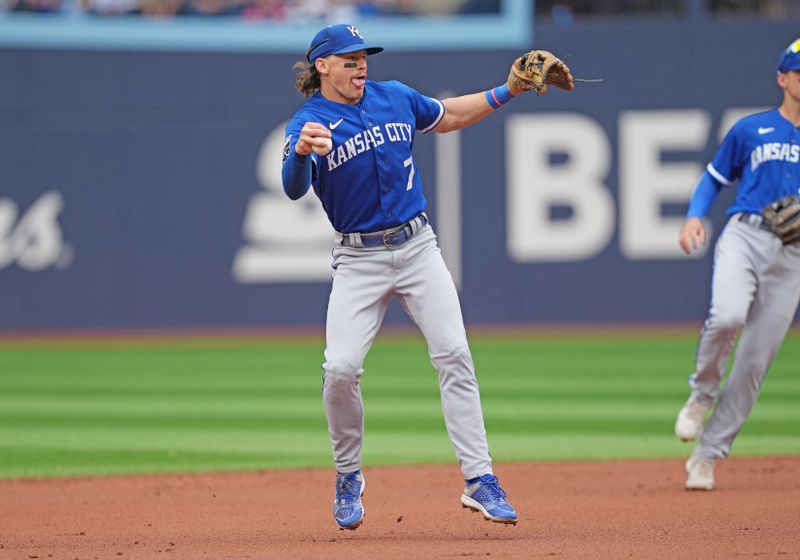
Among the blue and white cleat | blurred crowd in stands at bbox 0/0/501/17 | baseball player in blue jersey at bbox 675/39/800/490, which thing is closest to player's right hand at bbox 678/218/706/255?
baseball player in blue jersey at bbox 675/39/800/490

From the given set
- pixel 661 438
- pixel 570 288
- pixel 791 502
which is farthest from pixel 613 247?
pixel 791 502

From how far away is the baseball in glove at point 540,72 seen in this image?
5.43 meters

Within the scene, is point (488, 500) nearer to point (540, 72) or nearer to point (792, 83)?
point (540, 72)

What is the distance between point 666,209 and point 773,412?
6.16 m

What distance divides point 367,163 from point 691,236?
191 cm

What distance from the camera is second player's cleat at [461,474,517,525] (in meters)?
5.19

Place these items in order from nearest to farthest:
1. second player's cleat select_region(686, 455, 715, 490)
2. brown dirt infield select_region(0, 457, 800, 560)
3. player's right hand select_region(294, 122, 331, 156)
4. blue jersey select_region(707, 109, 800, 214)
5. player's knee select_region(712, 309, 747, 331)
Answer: player's right hand select_region(294, 122, 331, 156), brown dirt infield select_region(0, 457, 800, 560), player's knee select_region(712, 309, 747, 331), blue jersey select_region(707, 109, 800, 214), second player's cleat select_region(686, 455, 715, 490)

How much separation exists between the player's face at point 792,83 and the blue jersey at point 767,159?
118 mm

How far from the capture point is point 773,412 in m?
9.60

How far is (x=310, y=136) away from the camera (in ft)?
16.2

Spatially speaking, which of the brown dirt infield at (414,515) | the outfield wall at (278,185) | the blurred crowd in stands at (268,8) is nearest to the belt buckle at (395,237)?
the brown dirt infield at (414,515)

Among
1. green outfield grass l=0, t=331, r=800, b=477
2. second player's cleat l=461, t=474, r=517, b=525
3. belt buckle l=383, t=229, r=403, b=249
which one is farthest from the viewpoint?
green outfield grass l=0, t=331, r=800, b=477

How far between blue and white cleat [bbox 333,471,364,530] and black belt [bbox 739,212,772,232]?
2.41 m

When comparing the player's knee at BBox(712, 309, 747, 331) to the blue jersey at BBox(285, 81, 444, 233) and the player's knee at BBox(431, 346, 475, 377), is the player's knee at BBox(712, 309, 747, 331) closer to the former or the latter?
the player's knee at BBox(431, 346, 475, 377)
